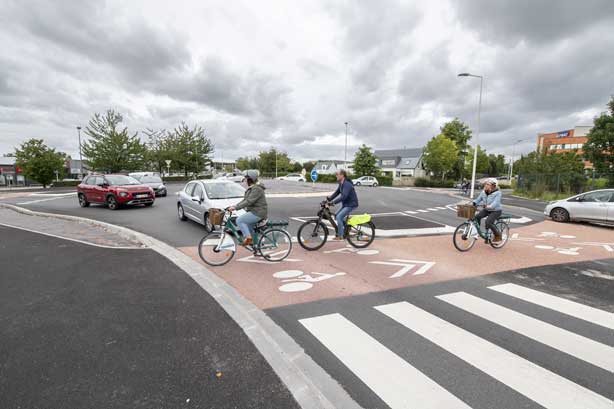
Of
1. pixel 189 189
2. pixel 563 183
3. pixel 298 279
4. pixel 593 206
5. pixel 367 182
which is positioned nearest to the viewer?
pixel 298 279

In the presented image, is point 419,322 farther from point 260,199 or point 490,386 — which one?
point 260,199

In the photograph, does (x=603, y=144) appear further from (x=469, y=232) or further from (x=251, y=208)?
(x=251, y=208)

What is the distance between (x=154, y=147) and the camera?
47.0m

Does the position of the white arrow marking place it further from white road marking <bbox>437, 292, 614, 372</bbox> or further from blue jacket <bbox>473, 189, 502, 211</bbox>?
blue jacket <bbox>473, 189, 502, 211</bbox>

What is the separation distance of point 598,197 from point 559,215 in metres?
1.39

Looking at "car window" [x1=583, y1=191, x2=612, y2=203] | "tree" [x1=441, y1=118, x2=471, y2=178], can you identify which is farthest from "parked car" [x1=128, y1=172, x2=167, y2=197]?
"tree" [x1=441, y1=118, x2=471, y2=178]

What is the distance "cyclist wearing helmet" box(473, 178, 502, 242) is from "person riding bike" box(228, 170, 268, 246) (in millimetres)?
5099

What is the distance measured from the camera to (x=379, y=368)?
273 centimetres

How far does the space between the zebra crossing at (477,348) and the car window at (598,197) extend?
9926mm

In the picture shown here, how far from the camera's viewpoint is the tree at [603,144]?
754 inches

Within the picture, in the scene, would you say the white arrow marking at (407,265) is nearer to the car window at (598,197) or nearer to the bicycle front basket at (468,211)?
the bicycle front basket at (468,211)

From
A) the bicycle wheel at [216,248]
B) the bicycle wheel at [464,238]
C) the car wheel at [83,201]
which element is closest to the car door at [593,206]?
the bicycle wheel at [464,238]

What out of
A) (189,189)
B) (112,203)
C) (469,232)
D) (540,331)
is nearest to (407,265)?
(469,232)

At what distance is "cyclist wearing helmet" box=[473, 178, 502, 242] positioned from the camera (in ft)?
23.1
